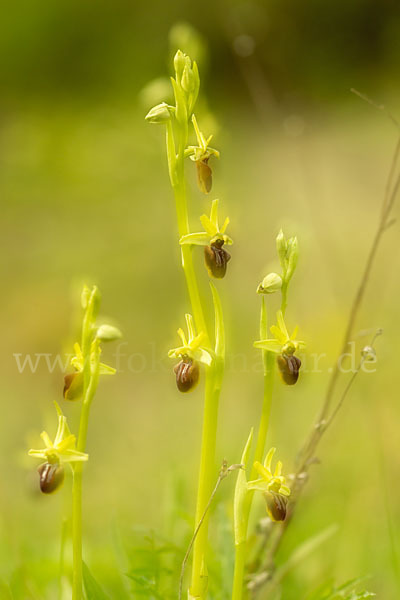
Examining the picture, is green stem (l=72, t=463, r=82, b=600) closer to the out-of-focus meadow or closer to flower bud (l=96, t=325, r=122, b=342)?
flower bud (l=96, t=325, r=122, b=342)

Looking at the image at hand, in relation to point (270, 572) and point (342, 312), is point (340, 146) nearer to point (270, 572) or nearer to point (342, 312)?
point (342, 312)

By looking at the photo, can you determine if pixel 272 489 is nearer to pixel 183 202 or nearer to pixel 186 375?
pixel 186 375

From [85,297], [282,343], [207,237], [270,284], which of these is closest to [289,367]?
[282,343]

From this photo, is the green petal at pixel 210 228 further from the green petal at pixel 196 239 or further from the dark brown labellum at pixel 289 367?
the dark brown labellum at pixel 289 367

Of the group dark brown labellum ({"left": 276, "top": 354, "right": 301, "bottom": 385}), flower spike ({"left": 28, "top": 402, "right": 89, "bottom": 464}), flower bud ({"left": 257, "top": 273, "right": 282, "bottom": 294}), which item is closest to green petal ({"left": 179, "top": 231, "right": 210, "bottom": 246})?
flower bud ({"left": 257, "top": 273, "right": 282, "bottom": 294})

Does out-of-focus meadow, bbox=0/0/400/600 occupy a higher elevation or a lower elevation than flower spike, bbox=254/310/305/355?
higher

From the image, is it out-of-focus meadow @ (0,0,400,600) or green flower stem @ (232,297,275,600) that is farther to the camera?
out-of-focus meadow @ (0,0,400,600)

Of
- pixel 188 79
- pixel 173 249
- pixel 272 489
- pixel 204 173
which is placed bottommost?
pixel 272 489
